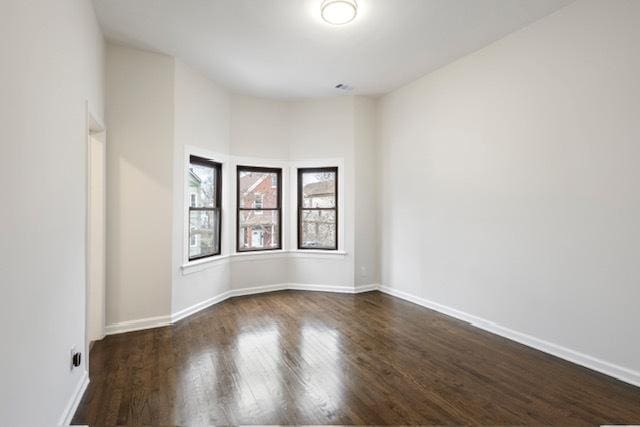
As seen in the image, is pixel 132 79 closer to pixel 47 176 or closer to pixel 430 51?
pixel 47 176

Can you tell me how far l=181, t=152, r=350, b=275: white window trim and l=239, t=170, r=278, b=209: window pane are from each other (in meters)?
0.17

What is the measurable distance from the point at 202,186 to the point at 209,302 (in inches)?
63.4

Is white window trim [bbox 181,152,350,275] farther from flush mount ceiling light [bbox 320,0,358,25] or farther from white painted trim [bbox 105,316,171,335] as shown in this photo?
flush mount ceiling light [bbox 320,0,358,25]

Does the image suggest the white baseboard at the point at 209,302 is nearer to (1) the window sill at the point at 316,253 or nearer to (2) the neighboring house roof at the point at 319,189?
(1) the window sill at the point at 316,253

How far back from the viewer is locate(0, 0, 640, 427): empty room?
6.73 ft

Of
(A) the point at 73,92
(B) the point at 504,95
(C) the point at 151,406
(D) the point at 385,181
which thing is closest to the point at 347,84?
(D) the point at 385,181

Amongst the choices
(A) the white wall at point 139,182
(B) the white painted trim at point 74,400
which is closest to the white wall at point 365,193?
(A) the white wall at point 139,182

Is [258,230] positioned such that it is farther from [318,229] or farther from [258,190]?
[318,229]

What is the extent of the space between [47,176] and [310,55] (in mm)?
2973

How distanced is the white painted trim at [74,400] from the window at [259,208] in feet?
9.15

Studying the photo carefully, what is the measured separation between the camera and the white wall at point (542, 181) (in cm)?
263

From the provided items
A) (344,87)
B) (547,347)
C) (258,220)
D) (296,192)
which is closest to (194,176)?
(258,220)

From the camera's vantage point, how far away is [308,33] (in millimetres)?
3357

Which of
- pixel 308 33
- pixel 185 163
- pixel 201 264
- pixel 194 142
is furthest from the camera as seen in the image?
pixel 201 264
